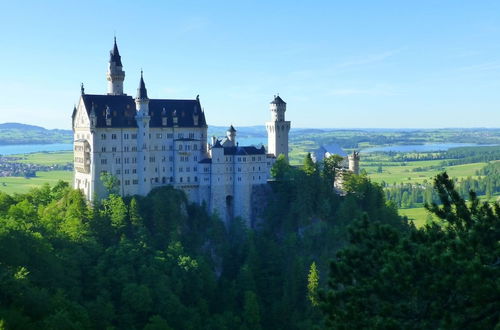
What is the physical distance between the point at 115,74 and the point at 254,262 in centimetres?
3776

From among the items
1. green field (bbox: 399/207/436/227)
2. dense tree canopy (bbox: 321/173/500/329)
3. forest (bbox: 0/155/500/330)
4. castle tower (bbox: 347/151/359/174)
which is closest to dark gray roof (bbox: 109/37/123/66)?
forest (bbox: 0/155/500/330)

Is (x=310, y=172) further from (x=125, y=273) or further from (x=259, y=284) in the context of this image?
(x=125, y=273)

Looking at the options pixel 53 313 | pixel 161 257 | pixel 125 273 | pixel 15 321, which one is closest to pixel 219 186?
pixel 161 257

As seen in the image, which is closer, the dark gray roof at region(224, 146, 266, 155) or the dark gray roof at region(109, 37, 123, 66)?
the dark gray roof at region(224, 146, 266, 155)

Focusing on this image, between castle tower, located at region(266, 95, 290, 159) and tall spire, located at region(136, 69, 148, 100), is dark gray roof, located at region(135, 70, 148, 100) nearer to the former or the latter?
tall spire, located at region(136, 69, 148, 100)

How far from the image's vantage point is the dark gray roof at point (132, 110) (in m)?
93.7

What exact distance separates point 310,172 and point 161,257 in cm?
2786

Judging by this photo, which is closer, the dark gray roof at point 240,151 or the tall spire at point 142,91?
the tall spire at point 142,91

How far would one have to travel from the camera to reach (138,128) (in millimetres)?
95250

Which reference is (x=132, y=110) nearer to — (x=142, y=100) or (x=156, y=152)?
(x=142, y=100)

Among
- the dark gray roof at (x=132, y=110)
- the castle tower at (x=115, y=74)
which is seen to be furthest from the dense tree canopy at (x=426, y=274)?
the castle tower at (x=115, y=74)

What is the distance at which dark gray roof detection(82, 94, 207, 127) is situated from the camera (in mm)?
93688

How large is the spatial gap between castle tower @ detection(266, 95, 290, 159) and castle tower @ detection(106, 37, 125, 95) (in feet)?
87.3

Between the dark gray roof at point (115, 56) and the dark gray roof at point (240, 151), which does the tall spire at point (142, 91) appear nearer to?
the dark gray roof at point (115, 56)
